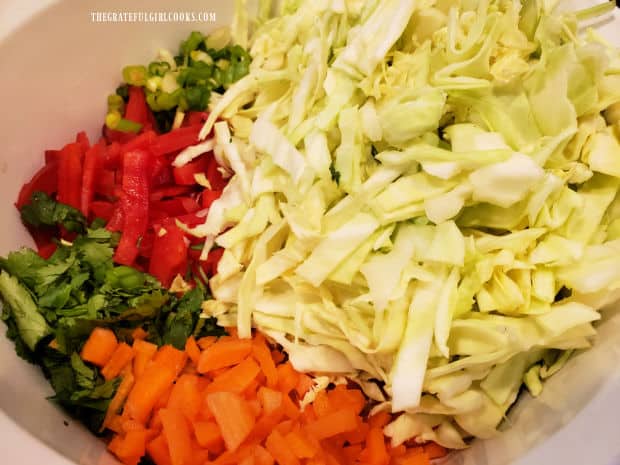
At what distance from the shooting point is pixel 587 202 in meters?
1.52

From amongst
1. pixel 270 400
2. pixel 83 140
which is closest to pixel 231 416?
pixel 270 400

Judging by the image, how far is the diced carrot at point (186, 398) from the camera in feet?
4.91

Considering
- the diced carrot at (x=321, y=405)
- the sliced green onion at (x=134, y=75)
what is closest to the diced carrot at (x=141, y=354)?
the diced carrot at (x=321, y=405)

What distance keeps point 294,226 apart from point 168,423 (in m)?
0.55

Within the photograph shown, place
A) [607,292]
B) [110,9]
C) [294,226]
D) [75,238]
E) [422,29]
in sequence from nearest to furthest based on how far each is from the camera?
[607,292]
[294,226]
[422,29]
[75,238]
[110,9]

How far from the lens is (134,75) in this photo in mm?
2115

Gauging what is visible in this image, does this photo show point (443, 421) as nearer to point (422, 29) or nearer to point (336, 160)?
point (336, 160)

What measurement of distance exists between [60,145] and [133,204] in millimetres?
382

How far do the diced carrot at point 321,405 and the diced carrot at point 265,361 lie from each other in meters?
0.11

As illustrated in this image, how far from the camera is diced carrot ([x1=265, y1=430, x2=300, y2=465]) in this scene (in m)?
1.41

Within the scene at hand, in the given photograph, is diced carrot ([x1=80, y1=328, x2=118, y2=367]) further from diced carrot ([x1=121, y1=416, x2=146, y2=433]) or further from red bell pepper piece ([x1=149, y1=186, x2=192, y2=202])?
red bell pepper piece ([x1=149, y1=186, x2=192, y2=202])

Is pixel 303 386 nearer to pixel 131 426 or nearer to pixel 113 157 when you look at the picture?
pixel 131 426

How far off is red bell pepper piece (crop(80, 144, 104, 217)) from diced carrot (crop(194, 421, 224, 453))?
0.76 meters

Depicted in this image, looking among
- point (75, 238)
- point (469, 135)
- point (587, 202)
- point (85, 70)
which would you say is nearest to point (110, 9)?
point (85, 70)
